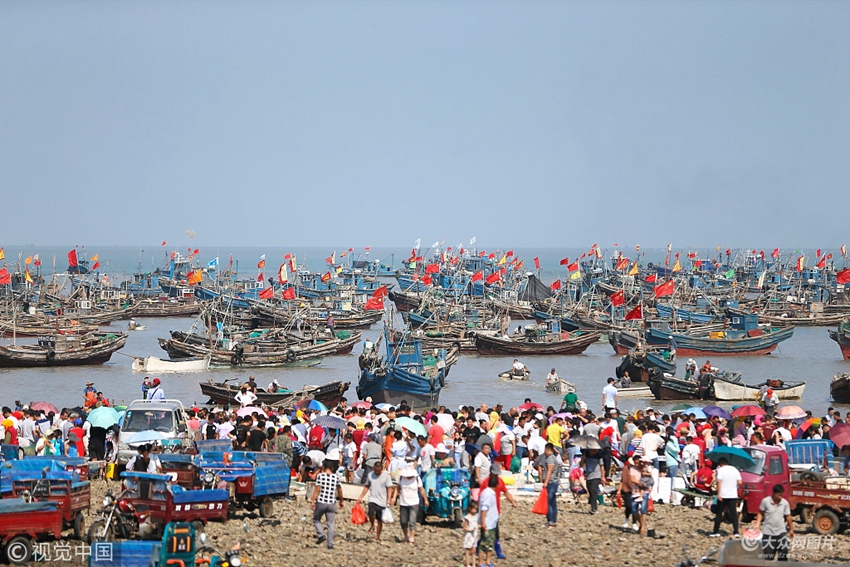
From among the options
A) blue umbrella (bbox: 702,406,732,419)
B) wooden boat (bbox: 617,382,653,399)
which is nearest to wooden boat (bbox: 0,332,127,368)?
wooden boat (bbox: 617,382,653,399)

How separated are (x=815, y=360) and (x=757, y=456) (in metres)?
40.0

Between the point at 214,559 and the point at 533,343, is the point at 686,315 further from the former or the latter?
the point at 214,559

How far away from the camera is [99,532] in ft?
40.6

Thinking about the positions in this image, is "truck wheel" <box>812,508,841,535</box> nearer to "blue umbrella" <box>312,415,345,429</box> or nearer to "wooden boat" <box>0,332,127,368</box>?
"blue umbrella" <box>312,415,345,429</box>

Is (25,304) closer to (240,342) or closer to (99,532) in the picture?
(240,342)

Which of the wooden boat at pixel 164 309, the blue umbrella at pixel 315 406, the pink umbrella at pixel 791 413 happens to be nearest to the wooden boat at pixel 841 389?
the pink umbrella at pixel 791 413

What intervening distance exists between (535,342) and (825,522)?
37.2 meters

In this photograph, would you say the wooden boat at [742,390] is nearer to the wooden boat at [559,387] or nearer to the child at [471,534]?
the wooden boat at [559,387]

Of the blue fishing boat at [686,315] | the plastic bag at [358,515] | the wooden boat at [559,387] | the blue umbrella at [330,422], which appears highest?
the blue umbrella at [330,422]

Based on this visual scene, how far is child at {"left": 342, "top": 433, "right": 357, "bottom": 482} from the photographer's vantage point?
16609 millimetres

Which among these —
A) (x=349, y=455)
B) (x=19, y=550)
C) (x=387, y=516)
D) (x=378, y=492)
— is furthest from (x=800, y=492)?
(x=19, y=550)

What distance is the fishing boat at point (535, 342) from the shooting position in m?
50.4

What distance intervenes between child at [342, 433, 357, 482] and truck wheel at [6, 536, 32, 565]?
565cm

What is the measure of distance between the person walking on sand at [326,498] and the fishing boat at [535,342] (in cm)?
3742
